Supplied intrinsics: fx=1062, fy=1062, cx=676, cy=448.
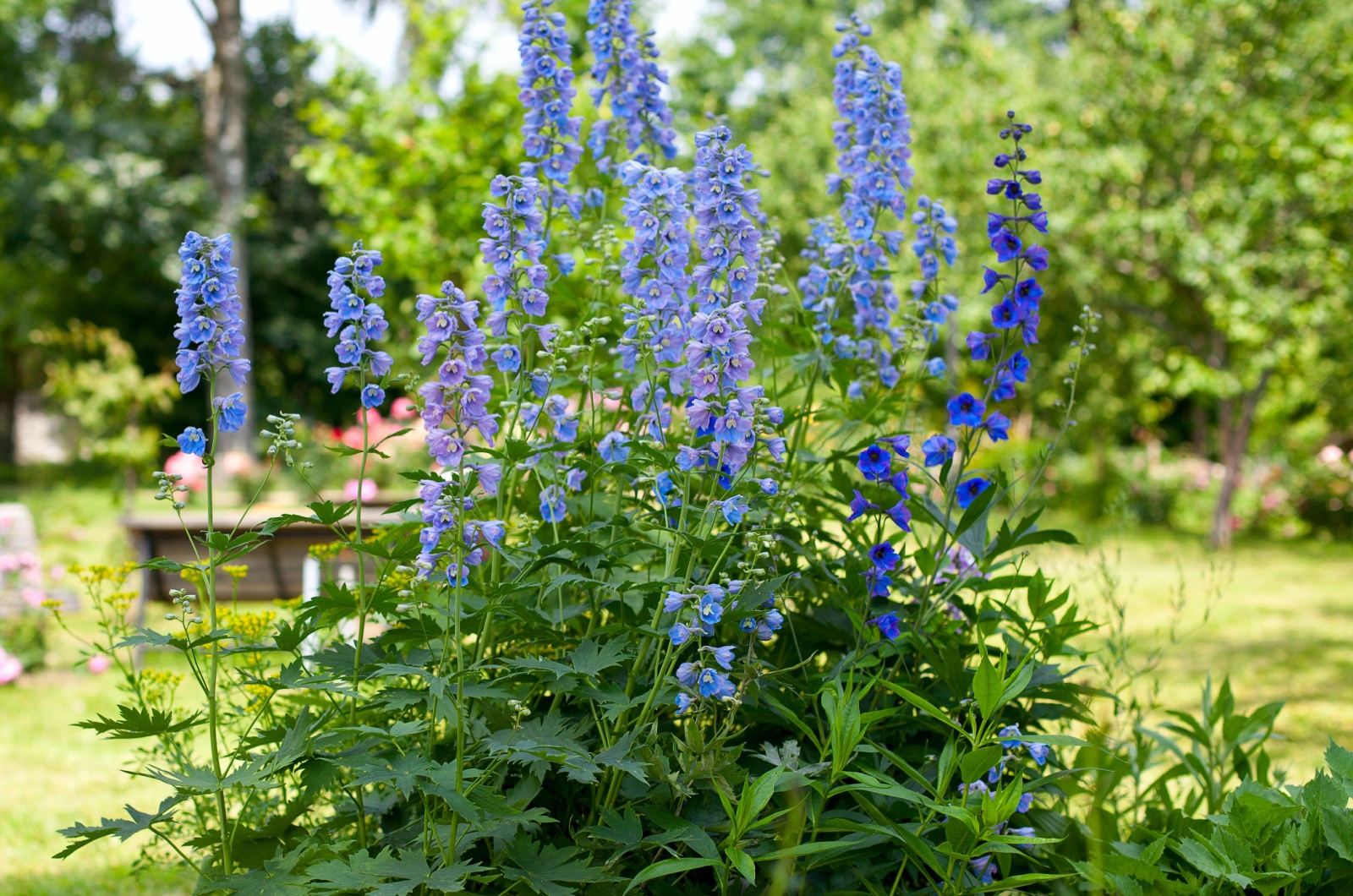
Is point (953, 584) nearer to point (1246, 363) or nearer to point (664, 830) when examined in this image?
point (664, 830)

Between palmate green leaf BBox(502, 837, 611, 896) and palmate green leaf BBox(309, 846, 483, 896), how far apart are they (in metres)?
0.09

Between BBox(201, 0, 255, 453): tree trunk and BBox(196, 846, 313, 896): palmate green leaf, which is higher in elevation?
BBox(201, 0, 255, 453): tree trunk

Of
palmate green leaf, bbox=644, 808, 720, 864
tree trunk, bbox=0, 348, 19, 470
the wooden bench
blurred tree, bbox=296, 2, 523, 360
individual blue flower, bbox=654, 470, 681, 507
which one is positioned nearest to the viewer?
palmate green leaf, bbox=644, 808, 720, 864

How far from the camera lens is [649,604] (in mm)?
1959

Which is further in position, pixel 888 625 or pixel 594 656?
pixel 888 625

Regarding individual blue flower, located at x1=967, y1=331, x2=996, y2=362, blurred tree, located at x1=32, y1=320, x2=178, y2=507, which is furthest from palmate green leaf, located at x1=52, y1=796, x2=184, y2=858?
blurred tree, located at x1=32, y1=320, x2=178, y2=507

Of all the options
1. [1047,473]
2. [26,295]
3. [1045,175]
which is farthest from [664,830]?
[26,295]

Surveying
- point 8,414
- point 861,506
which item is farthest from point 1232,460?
point 8,414

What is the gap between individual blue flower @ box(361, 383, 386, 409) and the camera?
182 cm

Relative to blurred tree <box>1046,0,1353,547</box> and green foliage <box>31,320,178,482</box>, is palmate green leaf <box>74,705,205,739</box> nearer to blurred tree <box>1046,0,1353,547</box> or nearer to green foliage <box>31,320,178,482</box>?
green foliage <box>31,320,178,482</box>

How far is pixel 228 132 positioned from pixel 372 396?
1372 cm

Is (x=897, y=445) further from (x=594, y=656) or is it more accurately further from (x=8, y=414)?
(x=8, y=414)

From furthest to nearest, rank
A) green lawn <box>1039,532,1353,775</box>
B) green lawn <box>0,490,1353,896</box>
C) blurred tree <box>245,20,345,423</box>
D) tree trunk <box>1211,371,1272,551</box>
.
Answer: blurred tree <box>245,20,345,423</box> → tree trunk <box>1211,371,1272,551</box> → green lawn <box>1039,532,1353,775</box> → green lawn <box>0,490,1353,896</box>

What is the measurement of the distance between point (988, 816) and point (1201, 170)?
13.1 meters
